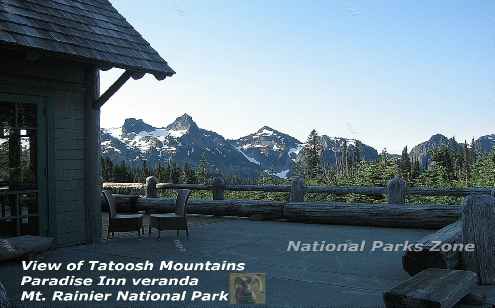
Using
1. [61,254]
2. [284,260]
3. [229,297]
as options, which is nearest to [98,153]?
[61,254]

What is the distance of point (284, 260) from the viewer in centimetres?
723

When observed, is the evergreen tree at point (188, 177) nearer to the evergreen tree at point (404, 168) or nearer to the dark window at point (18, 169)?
the evergreen tree at point (404, 168)

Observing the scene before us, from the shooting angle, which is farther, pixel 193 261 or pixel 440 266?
pixel 193 261

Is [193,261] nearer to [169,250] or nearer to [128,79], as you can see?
[169,250]

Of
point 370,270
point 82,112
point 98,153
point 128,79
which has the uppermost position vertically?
point 128,79

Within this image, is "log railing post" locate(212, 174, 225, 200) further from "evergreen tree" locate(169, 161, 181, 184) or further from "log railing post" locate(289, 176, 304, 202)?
"evergreen tree" locate(169, 161, 181, 184)

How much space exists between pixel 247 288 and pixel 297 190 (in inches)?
282

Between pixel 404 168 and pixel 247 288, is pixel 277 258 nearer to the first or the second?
pixel 247 288

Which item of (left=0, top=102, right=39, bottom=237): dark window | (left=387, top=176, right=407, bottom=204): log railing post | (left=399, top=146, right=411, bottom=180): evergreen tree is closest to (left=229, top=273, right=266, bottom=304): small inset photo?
(left=0, top=102, right=39, bottom=237): dark window

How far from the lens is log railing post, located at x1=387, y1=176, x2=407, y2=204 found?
1130cm

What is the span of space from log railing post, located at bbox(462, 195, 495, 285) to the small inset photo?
2.42m

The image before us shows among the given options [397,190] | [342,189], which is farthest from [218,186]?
[397,190]

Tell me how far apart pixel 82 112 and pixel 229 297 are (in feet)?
15.6

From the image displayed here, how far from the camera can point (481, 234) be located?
19.1 feet
